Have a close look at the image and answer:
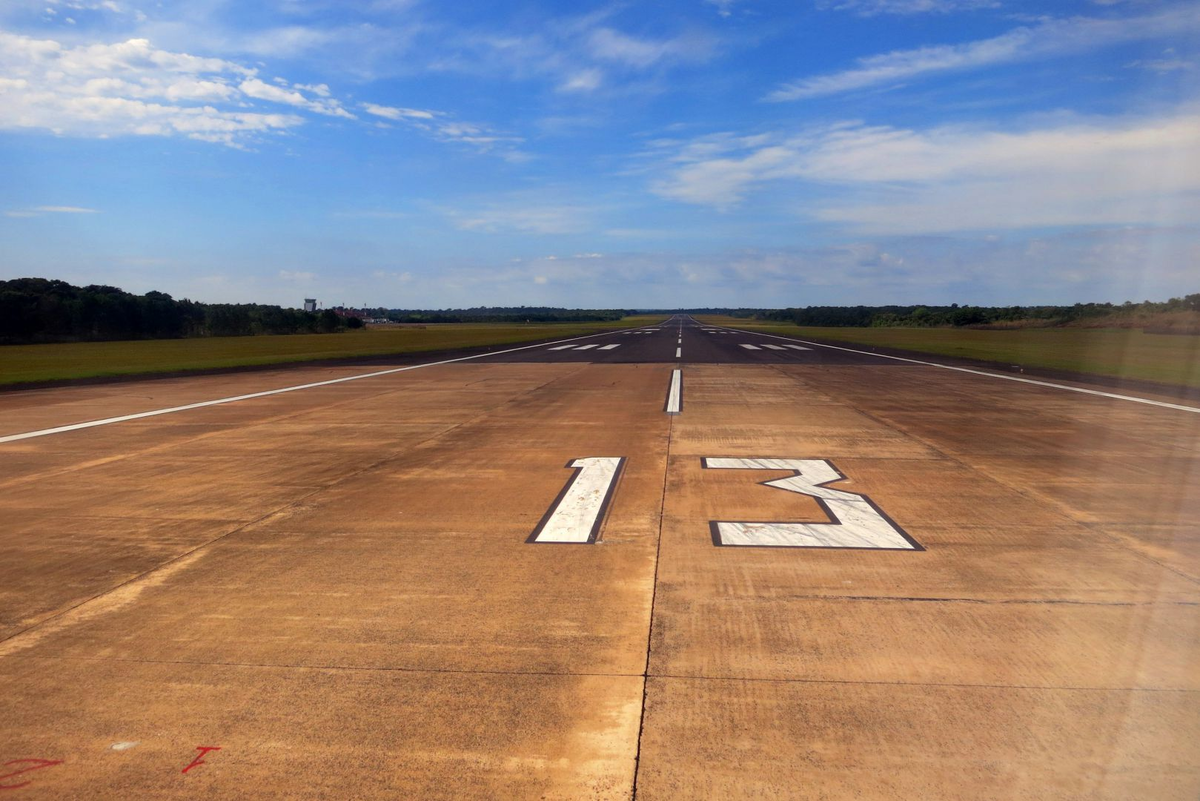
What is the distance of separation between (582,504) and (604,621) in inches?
104

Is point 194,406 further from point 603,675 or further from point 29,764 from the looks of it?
point 603,675

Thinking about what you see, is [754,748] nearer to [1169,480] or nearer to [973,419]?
[1169,480]

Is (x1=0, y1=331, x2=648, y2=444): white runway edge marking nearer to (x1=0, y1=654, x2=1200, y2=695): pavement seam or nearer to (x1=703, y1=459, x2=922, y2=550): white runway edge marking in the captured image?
(x1=0, y1=654, x2=1200, y2=695): pavement seam

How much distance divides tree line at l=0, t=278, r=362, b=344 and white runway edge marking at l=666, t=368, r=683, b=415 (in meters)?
51.5

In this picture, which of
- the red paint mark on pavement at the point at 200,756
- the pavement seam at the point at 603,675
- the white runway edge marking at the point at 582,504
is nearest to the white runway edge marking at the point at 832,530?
the white runway edge marking at the point at 582,504

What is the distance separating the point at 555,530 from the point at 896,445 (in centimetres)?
572

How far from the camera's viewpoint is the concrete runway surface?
9.93 ft

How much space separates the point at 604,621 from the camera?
4.32 metres

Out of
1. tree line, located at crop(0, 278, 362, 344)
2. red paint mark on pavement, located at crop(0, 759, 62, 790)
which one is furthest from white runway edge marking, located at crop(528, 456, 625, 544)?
tree line, located at crop(0, 278, 362, 344)

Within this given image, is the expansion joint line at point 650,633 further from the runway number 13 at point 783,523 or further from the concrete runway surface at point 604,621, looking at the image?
the runway number 13 at point 783,523

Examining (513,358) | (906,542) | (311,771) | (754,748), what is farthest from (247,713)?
(513,358)

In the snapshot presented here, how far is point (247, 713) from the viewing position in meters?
3.42

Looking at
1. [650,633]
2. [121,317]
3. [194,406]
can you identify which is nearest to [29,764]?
[650,633]

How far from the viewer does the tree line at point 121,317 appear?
2021 inches
